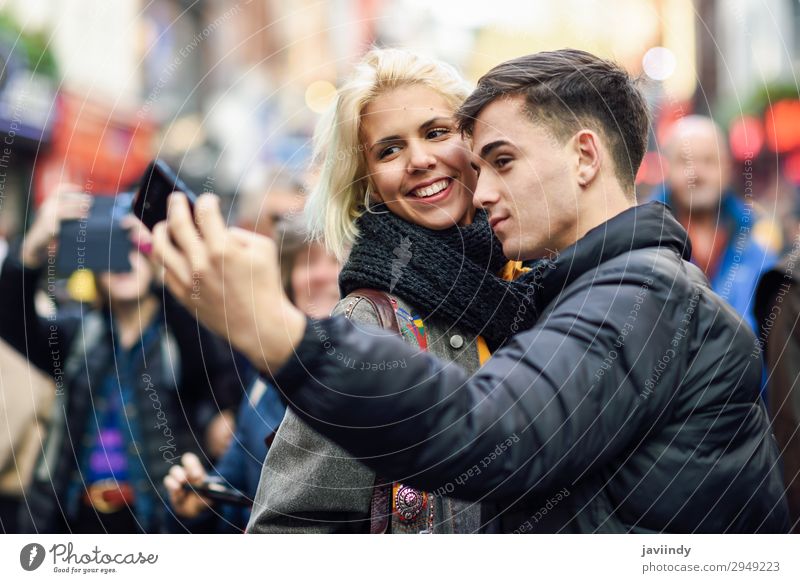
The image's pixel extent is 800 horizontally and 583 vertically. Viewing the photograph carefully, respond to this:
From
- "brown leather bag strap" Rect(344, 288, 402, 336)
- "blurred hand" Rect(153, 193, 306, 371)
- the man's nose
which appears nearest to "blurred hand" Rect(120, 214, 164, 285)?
"brown leather bag strap" Rect(344, 288, 402, 336)

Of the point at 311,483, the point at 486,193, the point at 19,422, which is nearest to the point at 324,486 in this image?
the point at 311,483

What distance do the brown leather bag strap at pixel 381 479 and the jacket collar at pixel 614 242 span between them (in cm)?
37

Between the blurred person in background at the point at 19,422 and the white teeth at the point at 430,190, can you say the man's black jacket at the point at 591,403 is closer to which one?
the white teeth at the point at 430,190

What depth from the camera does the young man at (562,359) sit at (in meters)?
1.20

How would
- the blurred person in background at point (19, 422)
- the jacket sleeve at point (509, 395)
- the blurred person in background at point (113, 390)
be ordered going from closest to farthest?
the jacket sleeve at point (509, 395)
the blurred person in background at point (113, 390)
the blurred person in background at point (19, 422)

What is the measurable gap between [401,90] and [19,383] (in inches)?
88.2

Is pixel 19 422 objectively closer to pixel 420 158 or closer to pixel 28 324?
pixel 28 324

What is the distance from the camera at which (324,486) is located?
1.88 m

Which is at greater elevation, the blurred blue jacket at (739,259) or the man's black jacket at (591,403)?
the man's black jacket at (591,403)

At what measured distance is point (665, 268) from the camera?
1.55 metres

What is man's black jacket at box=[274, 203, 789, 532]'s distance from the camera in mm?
1238

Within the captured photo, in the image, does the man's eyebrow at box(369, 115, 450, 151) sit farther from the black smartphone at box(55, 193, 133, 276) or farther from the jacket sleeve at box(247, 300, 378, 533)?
the black smartphone at box(55, 193, 133, 276)

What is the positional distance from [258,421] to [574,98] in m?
1.59

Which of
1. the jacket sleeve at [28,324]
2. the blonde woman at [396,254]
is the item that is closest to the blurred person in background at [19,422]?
the jacket sleeve at [28,324]
